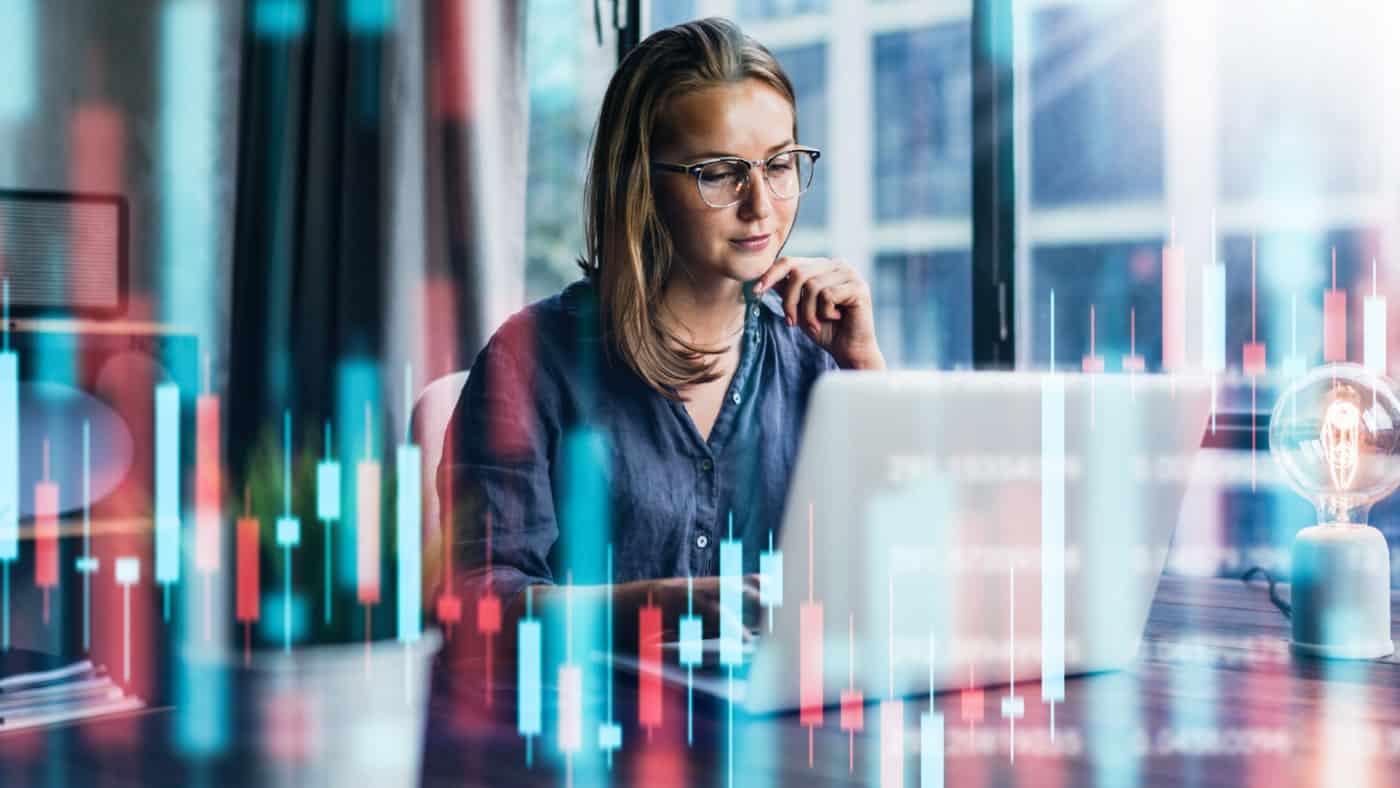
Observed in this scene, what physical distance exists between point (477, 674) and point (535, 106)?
7.45ft

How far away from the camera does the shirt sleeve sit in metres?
1.33

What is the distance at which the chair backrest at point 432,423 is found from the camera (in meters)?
1.64

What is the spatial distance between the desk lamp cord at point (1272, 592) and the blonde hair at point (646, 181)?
66 cm

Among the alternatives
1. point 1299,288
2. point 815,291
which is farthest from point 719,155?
point 1299,288

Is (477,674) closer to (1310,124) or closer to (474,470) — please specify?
(474,470)

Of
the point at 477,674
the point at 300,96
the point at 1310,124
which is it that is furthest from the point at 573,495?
the point at 1310,124

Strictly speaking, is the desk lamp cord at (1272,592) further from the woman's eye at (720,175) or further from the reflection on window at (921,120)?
the reflection on window at (921,120)

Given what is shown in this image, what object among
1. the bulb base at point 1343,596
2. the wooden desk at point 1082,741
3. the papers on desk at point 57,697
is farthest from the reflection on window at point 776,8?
the papers on desk at point 57,697

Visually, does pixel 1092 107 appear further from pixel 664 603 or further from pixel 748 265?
pixel 664 603

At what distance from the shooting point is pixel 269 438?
2688mm

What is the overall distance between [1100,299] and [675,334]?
61.6 inches

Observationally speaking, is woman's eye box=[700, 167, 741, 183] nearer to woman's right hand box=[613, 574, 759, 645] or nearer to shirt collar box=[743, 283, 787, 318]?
shirt collar box=[743, 283, 787, 318]

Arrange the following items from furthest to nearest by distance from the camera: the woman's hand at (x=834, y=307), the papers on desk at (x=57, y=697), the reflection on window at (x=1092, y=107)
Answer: the reflection on window at (x=1092, y=107) → the woman's hand at (x=834, y=307) → the papers on desk at (x=57, y=697)

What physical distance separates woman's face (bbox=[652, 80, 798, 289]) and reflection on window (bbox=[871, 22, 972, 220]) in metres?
1.53
